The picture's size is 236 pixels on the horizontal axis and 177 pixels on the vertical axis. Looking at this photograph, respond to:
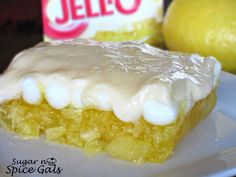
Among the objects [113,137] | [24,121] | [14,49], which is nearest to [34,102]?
[24,121]

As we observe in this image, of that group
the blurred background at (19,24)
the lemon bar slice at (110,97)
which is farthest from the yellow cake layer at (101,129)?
the blurred background at (19,24)

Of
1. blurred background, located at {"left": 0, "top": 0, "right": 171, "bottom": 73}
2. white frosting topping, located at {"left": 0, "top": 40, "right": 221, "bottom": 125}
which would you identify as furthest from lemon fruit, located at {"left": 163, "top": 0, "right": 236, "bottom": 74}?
blurred background, located at {"left": 0, "top": 0, "right": 171, "bottom": 73}

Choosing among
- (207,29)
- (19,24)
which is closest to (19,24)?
(19,24)

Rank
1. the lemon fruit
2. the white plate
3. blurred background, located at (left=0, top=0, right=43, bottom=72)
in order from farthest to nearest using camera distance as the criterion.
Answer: blurred background, located at (left=0, top=0, right=43, bottom=72) < the lemon fruit < the white plate

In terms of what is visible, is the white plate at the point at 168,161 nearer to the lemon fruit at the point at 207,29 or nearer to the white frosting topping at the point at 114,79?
the white frosting topping at the point at 114,79

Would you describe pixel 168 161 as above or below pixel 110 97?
below

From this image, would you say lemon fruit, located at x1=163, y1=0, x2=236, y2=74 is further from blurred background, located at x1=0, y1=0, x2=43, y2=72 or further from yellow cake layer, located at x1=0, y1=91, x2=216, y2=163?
blurred background, located at x1=0, y1=0, x2=43, y2=72

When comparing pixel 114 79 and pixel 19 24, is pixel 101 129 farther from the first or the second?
pixel 19 24
